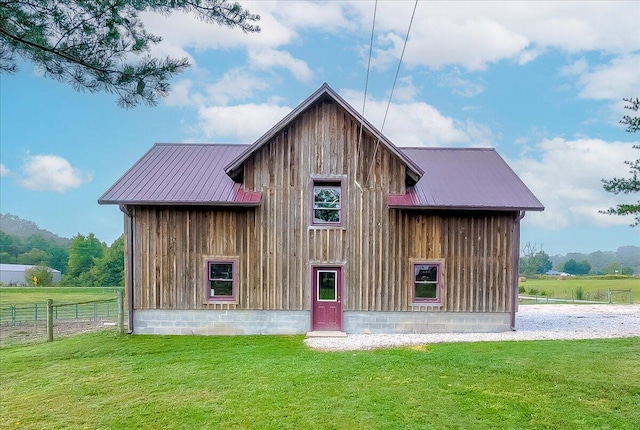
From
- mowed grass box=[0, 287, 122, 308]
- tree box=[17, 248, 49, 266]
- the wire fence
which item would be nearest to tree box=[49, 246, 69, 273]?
tree box=[17, 248, 49, 266]

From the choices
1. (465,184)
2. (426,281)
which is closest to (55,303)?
(426,281)

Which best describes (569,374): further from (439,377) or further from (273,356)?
(273,356)

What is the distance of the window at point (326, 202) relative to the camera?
13453 mm

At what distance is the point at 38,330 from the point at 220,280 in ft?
29.6

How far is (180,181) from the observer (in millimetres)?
14047

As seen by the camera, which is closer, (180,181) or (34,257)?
(180,181)

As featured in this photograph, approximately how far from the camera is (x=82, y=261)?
64375 mm

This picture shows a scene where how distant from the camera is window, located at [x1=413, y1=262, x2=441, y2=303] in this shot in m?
13.4

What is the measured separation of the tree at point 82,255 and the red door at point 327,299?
5890 centimetres

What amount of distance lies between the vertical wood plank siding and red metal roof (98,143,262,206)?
0.46 meters

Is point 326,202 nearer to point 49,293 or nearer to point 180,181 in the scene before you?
point 180,181

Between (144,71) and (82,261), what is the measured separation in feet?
225

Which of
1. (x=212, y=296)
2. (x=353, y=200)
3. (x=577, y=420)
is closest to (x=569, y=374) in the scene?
(x=577, y=420)

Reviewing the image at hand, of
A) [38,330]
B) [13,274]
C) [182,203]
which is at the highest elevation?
[182,203]
